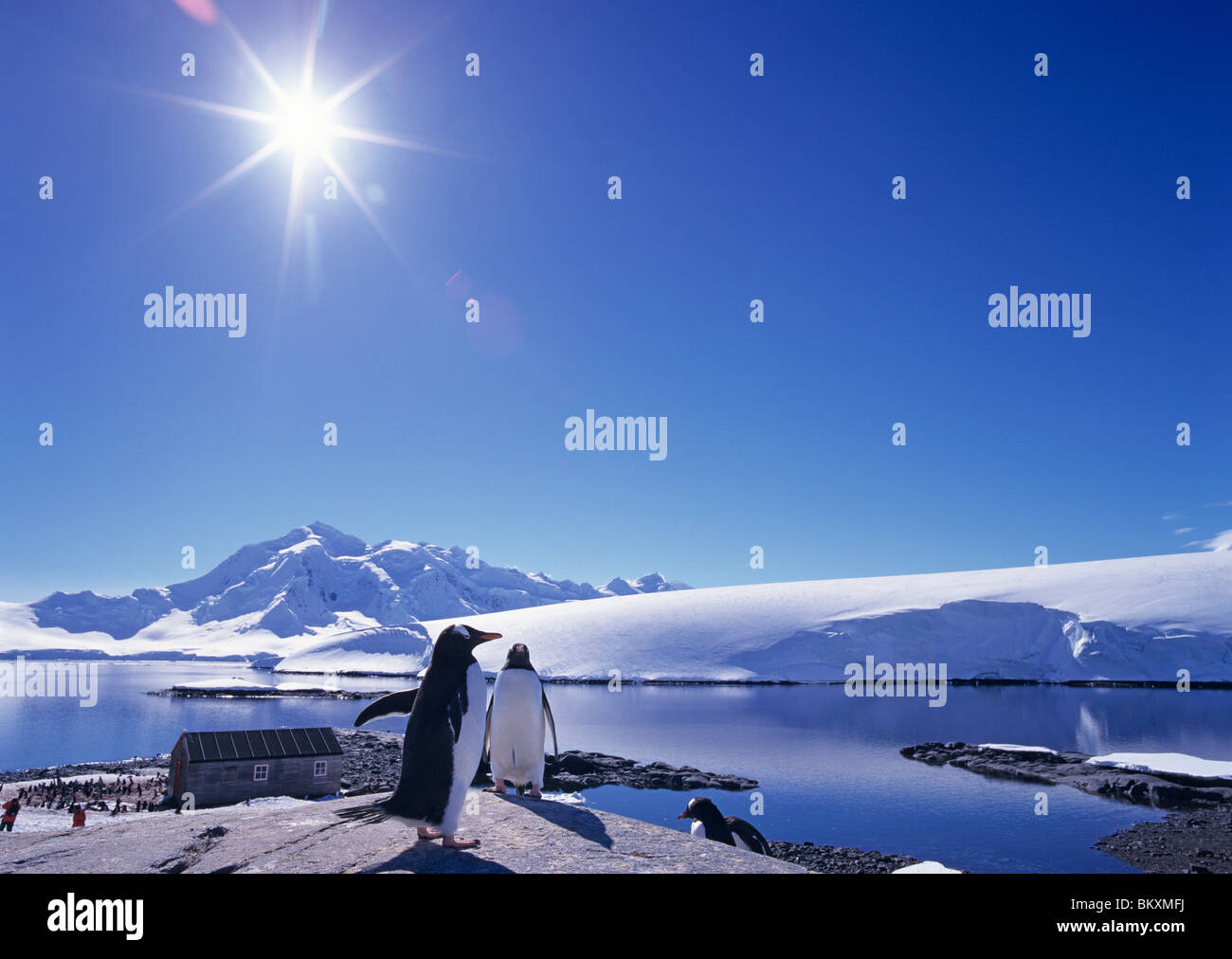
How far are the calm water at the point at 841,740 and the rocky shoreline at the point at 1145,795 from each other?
2.82ft

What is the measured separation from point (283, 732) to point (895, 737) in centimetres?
2973

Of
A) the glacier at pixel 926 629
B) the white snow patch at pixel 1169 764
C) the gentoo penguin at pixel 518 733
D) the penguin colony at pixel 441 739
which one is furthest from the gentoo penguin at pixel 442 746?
the glacier at pixel 926 629

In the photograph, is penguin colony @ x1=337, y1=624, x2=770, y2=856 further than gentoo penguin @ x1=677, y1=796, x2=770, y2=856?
No

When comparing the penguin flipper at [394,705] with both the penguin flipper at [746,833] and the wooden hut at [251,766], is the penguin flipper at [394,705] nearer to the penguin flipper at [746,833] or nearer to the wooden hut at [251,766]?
the penguin flipper at [746,833]

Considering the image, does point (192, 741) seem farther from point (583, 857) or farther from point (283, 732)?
point (583, 857)

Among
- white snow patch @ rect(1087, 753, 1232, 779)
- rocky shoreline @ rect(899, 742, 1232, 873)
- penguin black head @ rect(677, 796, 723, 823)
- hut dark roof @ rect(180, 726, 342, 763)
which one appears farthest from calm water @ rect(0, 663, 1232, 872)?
penguin black head @ rect(677, 796, 723, 823)

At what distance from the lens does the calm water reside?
1944 centimetres

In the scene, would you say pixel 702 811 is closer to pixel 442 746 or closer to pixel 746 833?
pixel 746 833

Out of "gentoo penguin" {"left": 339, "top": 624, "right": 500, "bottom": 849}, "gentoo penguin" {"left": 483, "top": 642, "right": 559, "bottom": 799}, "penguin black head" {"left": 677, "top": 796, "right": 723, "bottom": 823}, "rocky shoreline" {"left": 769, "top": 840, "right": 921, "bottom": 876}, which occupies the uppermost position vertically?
"gentoo penguin" {"left": 339, "top": 624, "right": 500, "bottom": 849}

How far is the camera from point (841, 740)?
3572cm

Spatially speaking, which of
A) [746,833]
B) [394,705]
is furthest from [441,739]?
[746,833]

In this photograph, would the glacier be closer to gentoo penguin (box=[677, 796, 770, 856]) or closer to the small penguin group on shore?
gentoo penguin (box=[677, 796, 770, 856])

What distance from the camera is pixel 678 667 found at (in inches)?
2771

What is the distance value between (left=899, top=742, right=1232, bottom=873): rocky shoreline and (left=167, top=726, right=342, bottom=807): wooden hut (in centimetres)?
2069
